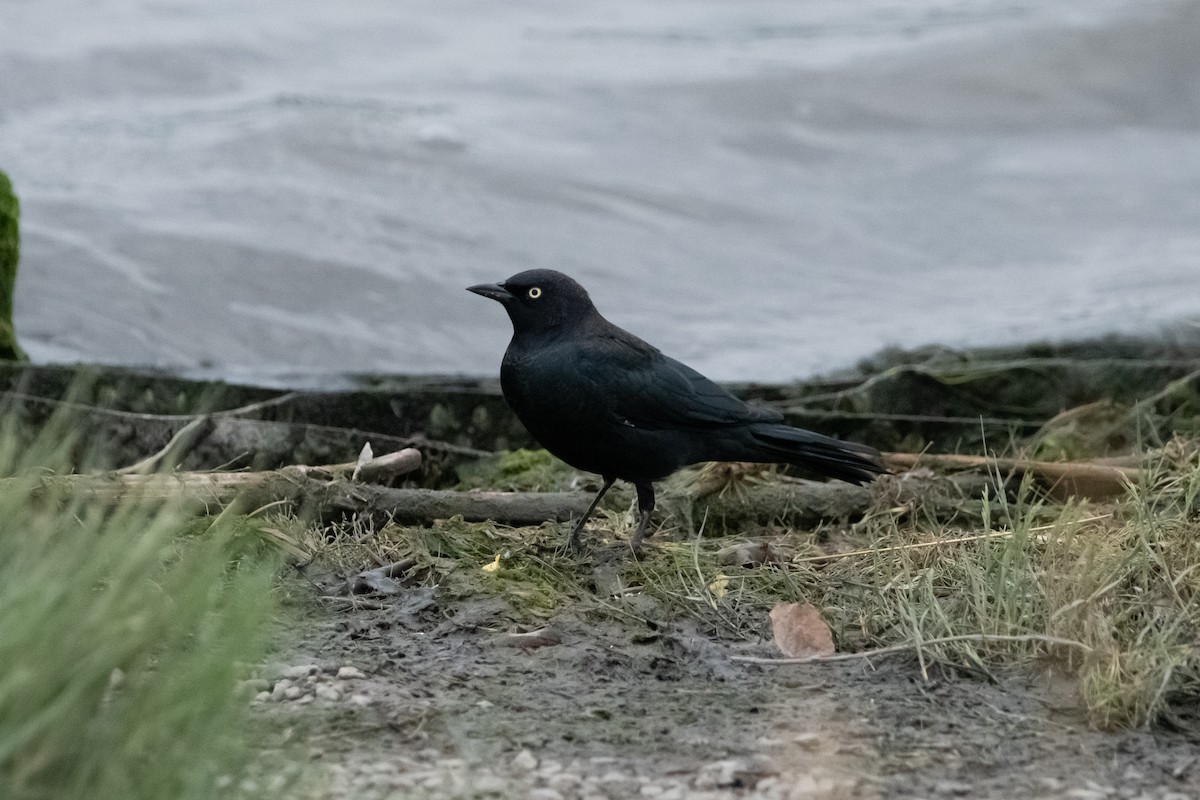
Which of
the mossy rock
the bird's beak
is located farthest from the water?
the bird's beak

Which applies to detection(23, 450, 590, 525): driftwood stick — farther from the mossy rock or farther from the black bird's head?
the mossy rock

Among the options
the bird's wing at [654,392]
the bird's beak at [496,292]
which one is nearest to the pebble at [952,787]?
the bird's wing at [654,392]

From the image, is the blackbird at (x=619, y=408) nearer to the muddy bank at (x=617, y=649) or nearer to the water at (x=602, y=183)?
the muddy bank at (x=617, y=649)

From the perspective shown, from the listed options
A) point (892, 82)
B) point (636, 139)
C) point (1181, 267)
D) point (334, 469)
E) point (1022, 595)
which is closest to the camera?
point (1022, 595)

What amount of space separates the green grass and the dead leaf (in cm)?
153

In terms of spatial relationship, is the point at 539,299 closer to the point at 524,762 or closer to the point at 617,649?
the point at 617,649

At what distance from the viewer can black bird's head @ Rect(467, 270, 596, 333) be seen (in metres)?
4.57

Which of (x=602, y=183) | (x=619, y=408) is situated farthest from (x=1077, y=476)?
(x=602, y=183)

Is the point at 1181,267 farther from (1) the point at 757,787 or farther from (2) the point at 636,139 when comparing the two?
(1) the point at 757,787

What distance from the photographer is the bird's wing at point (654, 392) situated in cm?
445

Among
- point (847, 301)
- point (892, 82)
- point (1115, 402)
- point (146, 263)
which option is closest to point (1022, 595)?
point (1115, 402)

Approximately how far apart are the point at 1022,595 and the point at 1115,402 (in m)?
2.73

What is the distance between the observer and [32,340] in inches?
295

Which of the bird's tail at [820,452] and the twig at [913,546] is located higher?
the bird's tail at [820,452]
